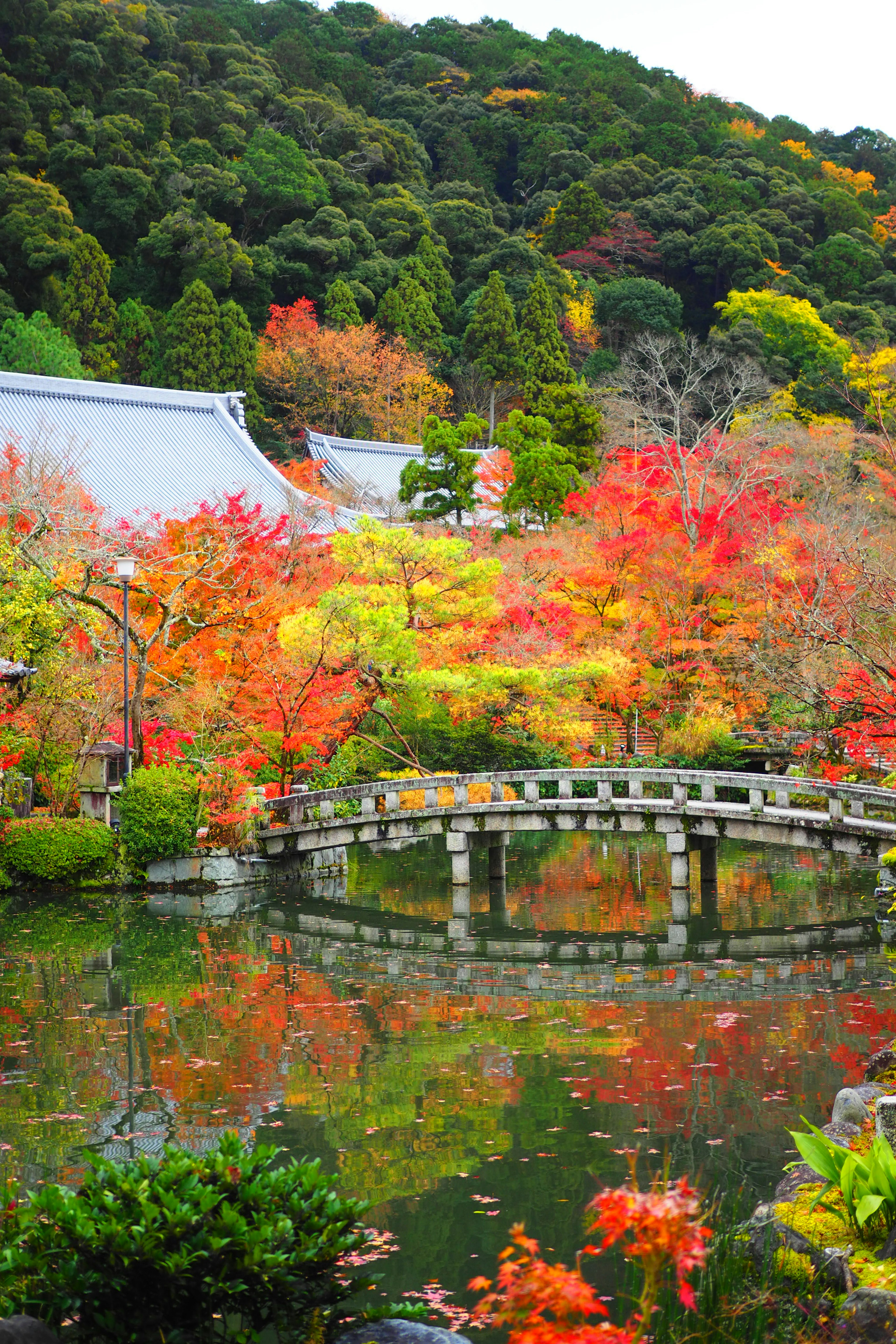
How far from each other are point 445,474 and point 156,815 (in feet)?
39.6

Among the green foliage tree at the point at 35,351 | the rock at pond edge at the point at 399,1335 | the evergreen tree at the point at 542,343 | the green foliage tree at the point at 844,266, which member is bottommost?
the rock at pond edge at the point at 399,1335

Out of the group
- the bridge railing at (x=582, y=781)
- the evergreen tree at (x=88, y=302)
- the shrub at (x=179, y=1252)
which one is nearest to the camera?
the shrub at (x=179, y=1252)

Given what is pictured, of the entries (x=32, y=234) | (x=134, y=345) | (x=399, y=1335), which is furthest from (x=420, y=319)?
(x=399, y=1335)

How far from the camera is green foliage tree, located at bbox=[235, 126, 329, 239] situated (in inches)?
1786

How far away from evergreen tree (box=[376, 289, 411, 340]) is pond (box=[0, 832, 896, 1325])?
3014 cm

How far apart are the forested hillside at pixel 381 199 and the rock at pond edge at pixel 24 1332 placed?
108 feet

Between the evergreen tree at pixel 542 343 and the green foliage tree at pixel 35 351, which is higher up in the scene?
the evergreen tree at pixel 542 343

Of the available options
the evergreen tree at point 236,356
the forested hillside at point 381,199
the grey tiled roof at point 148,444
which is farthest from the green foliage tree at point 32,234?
the grey tiled roof at point 148,444

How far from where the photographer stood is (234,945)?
14.6m

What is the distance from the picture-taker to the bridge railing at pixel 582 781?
1518cm

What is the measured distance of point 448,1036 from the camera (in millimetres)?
10820

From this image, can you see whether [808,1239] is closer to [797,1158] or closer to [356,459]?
[797,1158]

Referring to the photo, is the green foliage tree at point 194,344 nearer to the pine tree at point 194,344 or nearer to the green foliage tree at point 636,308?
the pine tree at point 194,344

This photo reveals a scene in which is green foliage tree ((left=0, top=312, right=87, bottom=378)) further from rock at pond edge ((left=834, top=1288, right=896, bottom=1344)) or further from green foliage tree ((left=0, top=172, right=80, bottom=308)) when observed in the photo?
rock at pond edge ((left=834, top=1288, right=896, bottom=1344))
